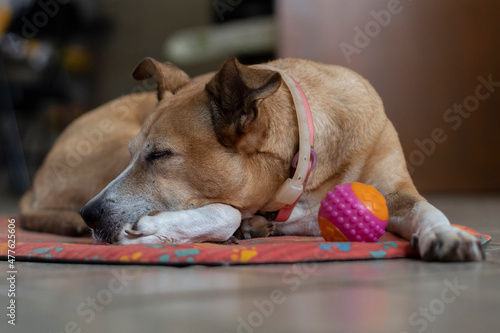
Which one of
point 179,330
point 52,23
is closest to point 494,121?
point 179,330

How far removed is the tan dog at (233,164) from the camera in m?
1.74

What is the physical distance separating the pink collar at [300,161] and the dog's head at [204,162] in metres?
0.04

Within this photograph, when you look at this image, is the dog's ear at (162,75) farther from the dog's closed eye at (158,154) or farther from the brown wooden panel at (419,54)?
the brown wooden panel at (419,54)

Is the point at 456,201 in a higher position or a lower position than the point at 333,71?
lower

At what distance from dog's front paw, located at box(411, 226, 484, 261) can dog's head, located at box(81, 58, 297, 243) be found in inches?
23.1

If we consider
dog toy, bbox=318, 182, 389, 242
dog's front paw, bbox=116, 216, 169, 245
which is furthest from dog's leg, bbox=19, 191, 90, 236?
dog toy, bbox=318, 182, 389, 242

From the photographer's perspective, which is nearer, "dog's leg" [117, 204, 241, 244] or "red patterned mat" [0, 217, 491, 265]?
"red patterned mat" [0, 217, 491, 265]

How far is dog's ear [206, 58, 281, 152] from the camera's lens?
1.63 meters

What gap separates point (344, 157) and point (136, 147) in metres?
0.74

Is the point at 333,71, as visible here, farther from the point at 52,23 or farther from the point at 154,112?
the point at 52,23

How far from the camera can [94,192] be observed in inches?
98.8

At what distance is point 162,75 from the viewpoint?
7.39 feet

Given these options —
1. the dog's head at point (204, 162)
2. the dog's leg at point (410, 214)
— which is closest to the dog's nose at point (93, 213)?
the dog's head at point (204, 162)

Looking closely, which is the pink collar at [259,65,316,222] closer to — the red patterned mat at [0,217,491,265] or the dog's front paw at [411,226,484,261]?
the red patterned mat at [0,217,491,265]
